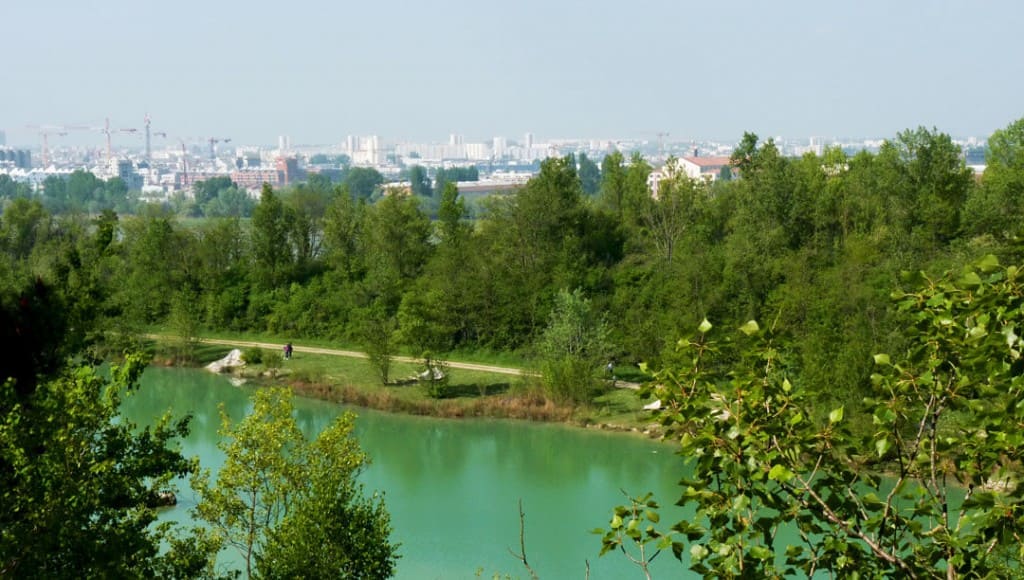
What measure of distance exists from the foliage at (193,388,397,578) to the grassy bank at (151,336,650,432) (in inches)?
266

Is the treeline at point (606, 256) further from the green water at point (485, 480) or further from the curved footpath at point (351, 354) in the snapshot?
the green water at point (485, 480)

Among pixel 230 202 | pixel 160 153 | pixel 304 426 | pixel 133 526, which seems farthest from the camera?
pixel 160 153

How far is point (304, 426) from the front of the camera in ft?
45.9

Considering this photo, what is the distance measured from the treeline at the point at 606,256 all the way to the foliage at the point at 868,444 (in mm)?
9518

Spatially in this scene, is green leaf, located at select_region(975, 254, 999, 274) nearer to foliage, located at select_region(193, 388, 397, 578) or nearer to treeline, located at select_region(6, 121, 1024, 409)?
foliage, located at select_region(193, 388, 397, 578)

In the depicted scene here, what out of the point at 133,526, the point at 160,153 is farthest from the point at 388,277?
the point at 160,153

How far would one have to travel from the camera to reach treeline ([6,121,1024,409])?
50.5ft

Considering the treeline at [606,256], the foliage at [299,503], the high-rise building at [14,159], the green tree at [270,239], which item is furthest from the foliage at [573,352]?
the high-rise building at [14,159]

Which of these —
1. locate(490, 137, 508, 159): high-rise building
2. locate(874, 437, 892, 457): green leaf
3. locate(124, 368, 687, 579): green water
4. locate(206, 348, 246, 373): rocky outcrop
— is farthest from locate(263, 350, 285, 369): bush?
locate(490, 137, 508, 159): high-rise building

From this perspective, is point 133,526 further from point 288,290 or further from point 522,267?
point 288,290

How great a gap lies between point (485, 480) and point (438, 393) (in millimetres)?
3240

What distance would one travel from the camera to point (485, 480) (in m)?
11.8

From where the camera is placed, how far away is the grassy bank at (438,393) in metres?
14.0

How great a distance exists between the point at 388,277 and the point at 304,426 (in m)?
5.53
